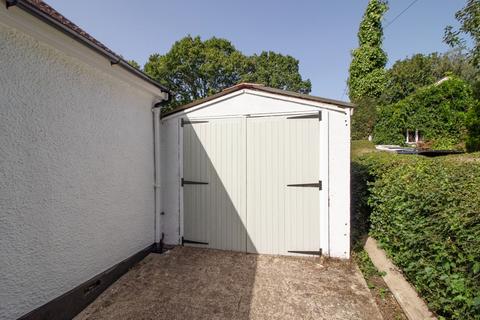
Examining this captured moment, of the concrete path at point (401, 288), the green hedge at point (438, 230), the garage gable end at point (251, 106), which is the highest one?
the garage gable end at point (251, 106)

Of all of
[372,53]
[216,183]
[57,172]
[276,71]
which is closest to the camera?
[57,172]

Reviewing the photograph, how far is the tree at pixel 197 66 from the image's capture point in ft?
68.2

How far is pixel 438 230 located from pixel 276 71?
2506 centimetres

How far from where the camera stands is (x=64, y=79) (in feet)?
8.64

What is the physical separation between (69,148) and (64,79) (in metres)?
0.80

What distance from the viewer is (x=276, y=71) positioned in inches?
983

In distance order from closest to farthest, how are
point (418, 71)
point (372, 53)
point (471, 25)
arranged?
point (471, 25)
point (372, 53)
point (418, 71)

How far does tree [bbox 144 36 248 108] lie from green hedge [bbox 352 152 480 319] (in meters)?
19.6

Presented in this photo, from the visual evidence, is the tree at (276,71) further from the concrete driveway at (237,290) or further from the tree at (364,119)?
the concrete driveway at (237,290)

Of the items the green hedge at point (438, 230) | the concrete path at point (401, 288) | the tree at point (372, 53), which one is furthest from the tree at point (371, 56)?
the green hedge at point (438, 230)

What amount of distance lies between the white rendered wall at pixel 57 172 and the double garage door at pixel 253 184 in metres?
1.20

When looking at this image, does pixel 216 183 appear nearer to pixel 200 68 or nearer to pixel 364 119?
pixel 364 119

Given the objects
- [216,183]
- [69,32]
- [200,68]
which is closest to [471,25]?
[216,183]

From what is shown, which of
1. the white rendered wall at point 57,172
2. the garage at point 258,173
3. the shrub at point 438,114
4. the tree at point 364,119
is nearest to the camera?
the white rendered wall at point 57,172
